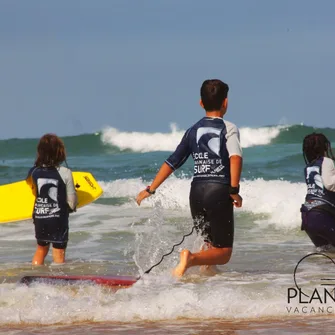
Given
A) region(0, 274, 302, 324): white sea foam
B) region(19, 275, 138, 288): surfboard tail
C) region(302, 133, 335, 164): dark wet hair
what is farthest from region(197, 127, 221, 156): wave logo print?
region(302, 133, 335, 164): dark wet hair

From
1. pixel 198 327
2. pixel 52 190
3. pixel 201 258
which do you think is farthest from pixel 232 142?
pixel 52 190

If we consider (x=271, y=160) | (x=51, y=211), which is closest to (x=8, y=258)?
(x=51, y=211)

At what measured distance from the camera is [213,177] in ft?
21.6

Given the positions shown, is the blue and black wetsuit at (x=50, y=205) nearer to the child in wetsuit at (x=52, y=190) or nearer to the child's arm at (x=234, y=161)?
the child in wetsuit at (x=52, y=190)

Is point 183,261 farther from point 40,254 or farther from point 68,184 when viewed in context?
point 40,254

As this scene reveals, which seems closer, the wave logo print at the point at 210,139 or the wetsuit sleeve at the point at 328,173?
the wave logo print at the point at 210,139

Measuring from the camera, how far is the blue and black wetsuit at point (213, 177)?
6574 mm

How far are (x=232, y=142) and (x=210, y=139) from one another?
18cm

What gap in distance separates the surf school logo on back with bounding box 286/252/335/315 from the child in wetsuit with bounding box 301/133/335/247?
0.91ft

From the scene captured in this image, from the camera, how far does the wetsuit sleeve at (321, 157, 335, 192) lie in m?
7.82

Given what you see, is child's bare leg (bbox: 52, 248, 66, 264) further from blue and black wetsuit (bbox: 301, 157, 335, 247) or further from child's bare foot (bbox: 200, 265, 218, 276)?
blue and black wetsuit (bbox: 301, 157, 335, 247)

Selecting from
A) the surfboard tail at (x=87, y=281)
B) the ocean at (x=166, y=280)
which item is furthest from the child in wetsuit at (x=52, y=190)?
the surfboard tail at (x=87, y=281)

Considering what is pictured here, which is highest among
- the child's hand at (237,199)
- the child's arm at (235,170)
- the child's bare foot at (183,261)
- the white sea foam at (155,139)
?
the white sea foam at (155,139)

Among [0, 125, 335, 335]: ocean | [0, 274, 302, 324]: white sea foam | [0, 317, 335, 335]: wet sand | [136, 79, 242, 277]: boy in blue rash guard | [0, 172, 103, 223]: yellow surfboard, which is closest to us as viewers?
[0, 317, 335, 335]: wet sand
